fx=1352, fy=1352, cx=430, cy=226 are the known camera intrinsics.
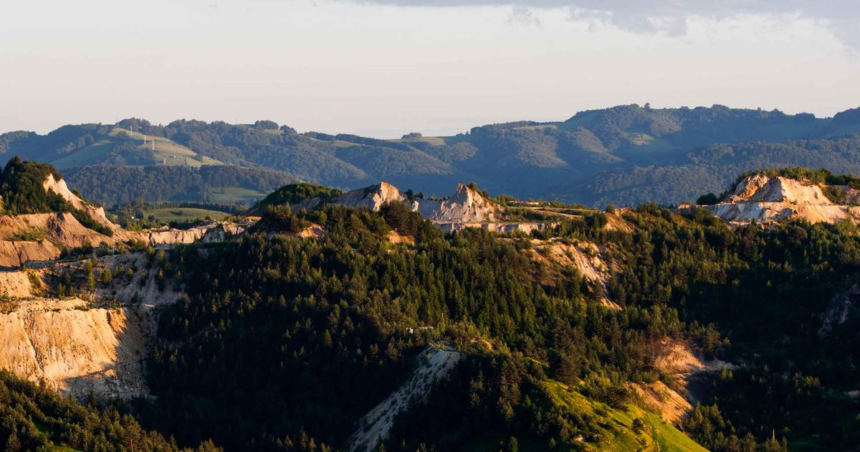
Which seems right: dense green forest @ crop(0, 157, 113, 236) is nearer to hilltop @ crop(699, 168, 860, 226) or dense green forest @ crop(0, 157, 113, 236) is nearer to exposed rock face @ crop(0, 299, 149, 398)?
exposed rock face @ crop(0, 299, 149, 398)

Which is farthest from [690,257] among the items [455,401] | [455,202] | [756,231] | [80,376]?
[80,376]

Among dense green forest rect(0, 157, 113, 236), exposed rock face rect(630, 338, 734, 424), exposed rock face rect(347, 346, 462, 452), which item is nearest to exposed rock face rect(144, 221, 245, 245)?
dense green forest rect(0, 157, 113, 236)

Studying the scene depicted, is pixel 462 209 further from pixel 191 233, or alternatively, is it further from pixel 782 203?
pixel 782 203

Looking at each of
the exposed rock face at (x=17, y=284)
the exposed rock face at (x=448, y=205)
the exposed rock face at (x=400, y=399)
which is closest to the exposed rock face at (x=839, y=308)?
the exposed rock face at (x=400, y=399)

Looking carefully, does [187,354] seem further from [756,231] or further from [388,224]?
[756,231]

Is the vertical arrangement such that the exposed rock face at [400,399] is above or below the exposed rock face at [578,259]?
below

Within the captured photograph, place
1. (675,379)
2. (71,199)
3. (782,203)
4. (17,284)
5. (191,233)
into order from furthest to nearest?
(71,199), (782,203), (191,233), (675,379), (17,284)

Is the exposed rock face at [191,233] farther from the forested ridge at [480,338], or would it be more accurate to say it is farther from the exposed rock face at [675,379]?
the exposed rock face at [675,379]

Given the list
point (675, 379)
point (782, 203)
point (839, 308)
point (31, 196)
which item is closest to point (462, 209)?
point (782, 203)
